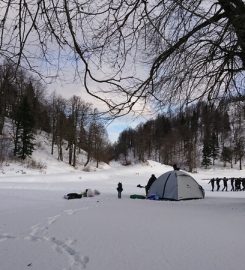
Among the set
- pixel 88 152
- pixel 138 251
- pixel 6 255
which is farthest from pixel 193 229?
pixel 88 152

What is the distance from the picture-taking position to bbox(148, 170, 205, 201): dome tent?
20.8 metres

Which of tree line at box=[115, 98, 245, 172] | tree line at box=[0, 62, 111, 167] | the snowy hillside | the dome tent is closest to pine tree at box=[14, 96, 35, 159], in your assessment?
tree line at box=[0, 62, 111, 167]

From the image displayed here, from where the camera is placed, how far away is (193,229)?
965 cm

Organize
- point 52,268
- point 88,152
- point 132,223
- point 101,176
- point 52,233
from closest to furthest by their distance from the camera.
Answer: point 52,268 → point 52,233 → point 132,223 → point 101,176 → point 88,152

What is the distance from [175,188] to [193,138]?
12.3m

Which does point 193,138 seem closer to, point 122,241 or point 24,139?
point 122,241

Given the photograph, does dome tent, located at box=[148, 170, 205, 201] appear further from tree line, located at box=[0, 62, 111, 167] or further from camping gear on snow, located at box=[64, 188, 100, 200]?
tree line, located at box=[0, 62, 111, 167]

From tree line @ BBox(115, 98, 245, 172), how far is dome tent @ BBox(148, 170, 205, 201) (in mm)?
2120

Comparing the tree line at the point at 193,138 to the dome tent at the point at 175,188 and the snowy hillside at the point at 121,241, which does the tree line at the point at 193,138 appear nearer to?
the dome tent at the point at 175,188

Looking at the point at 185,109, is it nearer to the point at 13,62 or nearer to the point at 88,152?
the point at 13,62

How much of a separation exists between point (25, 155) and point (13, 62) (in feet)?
167

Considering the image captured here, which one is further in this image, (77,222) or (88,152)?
(88,152)

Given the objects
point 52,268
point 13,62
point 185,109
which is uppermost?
point 185,109

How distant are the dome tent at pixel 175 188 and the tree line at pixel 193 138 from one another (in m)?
2.12
